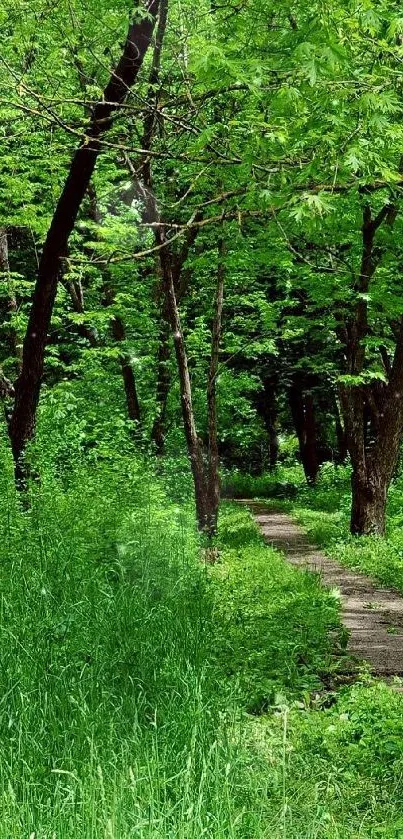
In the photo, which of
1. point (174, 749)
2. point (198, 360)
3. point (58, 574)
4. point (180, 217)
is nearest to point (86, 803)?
point (174, 749)

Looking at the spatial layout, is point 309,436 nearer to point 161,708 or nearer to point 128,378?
point 128,378

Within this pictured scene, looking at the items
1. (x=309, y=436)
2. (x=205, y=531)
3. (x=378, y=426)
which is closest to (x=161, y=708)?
(x=205, y=531)

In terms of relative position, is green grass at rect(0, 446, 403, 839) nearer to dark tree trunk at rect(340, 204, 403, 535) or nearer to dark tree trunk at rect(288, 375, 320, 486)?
dark tree trunk at rect(340, 204, 403, 535)

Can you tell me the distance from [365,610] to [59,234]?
198 inches

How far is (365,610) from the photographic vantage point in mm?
8812

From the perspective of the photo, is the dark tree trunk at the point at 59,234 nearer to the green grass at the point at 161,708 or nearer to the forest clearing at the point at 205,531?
the forest clearing at the point at 205,531

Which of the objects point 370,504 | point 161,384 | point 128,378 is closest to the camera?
point 370,504

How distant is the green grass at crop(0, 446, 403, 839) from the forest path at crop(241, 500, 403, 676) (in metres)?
0.32

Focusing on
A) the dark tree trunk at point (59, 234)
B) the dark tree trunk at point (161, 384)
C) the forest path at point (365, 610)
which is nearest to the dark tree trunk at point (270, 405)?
the dark tree trunk at point (161, 384)

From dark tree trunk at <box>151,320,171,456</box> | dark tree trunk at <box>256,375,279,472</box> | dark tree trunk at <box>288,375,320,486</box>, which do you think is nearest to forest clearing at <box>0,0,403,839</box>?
dark tree trunk at <box>151,320,171,456</box>

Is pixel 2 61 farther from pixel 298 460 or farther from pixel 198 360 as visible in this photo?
pixel 298 460

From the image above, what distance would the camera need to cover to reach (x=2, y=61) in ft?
22.0

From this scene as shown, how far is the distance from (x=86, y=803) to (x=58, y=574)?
3.14m

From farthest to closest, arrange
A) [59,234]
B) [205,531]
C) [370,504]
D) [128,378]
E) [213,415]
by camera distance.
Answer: [128,378] < [213,415] < [205,531] < [370,504] < [59,234]
